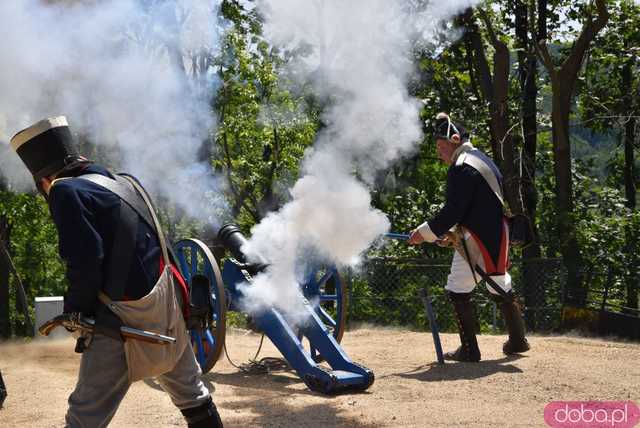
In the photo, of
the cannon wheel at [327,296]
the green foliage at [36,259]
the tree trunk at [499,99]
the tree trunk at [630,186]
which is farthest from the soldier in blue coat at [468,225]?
the green foliage at [36,259]

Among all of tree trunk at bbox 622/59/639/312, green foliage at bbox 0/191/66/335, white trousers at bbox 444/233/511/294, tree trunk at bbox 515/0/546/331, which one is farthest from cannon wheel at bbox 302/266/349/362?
green foliage at bbox 0/191/66/335

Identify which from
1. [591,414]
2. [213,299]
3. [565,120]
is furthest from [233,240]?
[565,120]

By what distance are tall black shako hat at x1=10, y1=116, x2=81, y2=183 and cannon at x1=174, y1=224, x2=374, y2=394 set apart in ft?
5.87

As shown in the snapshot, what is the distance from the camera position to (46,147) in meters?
3.44

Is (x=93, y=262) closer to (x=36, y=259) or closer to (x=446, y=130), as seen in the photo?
(x=446, y=130)

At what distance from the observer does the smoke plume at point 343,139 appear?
613cm

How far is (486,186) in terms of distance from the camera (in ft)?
20.5

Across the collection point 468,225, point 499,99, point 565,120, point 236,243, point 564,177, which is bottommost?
point 236,243

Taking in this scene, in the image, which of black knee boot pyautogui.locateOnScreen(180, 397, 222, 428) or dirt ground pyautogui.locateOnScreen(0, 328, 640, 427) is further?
dirt ground pyautogui.locateOnScreen(0, 328, 640, 427)

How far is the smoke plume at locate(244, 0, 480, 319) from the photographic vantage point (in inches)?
241

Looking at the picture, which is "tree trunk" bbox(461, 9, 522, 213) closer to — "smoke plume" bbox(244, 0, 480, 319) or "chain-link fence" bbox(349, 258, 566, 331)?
"chain-link fence" bbox(349, 258, 566, 331)

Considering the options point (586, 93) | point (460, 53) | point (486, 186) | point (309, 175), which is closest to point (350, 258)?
point (309, 175)

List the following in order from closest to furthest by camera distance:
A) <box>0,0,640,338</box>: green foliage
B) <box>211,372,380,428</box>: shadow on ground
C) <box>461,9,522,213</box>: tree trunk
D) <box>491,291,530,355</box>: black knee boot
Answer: <box>211,372,380,428</box>: shadow on ground, <box>491,291,530,355</box>: black knee boot, <box>0,0,640,338</box>: green foliage, <box>461,9,522,213</box>: tree trunk

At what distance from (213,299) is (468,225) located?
1.97m
